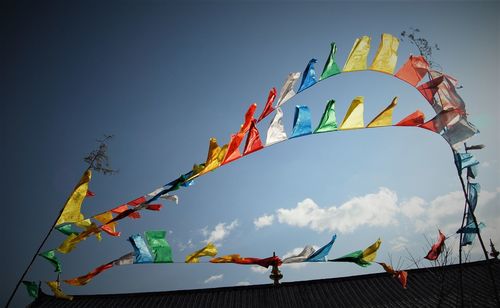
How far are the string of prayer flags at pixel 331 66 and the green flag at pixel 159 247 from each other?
4.18m

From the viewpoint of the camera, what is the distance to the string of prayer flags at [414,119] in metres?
5.97

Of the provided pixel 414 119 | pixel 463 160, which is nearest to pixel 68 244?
pixel 414 119

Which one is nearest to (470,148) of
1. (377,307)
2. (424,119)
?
(424,119)

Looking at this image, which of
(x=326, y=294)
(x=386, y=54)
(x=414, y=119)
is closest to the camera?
(x=414, y=119)

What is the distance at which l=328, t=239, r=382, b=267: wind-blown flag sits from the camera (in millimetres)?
6456

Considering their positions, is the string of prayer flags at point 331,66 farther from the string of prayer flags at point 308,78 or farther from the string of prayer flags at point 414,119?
the string of prayer flags at point 414,119

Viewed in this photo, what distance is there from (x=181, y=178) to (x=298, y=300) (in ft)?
28.4

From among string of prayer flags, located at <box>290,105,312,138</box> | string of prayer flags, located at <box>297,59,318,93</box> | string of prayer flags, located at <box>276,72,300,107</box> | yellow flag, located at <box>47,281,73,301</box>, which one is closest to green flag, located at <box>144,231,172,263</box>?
yellow flag, located at <box>47,281,73,301</box>

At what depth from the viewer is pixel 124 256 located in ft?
18.3

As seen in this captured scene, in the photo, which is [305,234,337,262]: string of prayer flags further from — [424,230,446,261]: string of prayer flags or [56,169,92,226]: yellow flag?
[56,169,92,226]: yellow flag

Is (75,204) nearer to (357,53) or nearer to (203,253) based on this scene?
(203,253)

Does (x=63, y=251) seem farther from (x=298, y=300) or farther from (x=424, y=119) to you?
(x=298, y=300)

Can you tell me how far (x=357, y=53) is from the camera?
19.8 feet

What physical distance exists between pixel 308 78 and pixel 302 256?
3845mm
